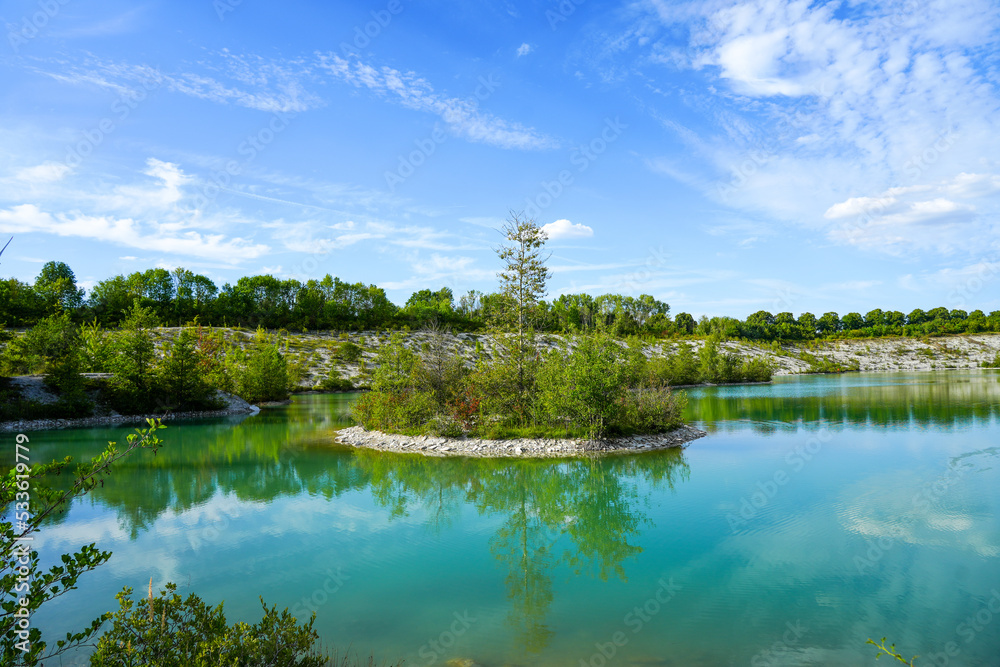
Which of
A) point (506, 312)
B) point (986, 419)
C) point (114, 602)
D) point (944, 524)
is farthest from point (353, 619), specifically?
point (986, 419)

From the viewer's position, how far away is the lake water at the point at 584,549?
675 centimetres

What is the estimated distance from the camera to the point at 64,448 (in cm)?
2098

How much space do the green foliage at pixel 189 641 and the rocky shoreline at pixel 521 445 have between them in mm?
15546

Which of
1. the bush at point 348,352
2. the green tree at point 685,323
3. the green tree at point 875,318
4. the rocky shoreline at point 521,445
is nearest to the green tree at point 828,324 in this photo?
the green tree at point 875,318

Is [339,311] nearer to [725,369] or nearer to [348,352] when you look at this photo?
[348,352]

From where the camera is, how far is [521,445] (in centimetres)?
2075

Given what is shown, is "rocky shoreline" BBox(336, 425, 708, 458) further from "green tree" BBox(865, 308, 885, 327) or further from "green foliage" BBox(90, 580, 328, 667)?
"green tree" BBox(865, 308, 885, 327)

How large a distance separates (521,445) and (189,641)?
16699 millimetres

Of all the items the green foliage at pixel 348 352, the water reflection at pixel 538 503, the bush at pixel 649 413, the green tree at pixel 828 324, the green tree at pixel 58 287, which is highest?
the green tree at pixel 58 287

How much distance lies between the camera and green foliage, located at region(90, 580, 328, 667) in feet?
13.8

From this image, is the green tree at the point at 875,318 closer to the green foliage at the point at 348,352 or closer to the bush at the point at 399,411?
the green foliage at the point at 348,352

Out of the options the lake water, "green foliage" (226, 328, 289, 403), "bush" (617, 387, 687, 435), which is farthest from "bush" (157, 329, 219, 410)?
"bush" (617, 387, 687, 435)

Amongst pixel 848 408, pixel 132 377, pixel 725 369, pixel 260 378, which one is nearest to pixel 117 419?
pixel 132 377

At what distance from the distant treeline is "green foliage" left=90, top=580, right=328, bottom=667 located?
46101 millimetres
